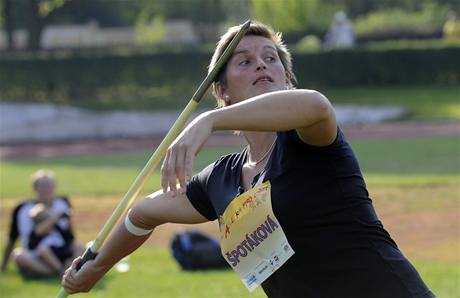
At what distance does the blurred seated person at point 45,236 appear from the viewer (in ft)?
40.7

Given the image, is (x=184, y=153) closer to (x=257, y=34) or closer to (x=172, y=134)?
(x=172, y=134)

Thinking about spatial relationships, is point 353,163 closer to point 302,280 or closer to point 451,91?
point 302,280

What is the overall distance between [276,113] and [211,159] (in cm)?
2335

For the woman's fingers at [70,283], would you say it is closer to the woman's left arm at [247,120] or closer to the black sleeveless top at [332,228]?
the black sleeveless top at [332,228]

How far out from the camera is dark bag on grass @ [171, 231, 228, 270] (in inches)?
496

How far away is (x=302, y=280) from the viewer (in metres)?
4.08

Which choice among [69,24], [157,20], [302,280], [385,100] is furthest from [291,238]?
[69,24]

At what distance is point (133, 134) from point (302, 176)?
3555 cm

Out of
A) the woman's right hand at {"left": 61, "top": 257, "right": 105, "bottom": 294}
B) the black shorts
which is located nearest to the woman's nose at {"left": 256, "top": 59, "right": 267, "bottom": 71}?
the woman's right hand at {"left": 61, "top": 257, "right": 105, "bottom": 294}

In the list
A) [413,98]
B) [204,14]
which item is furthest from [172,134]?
[204,14]

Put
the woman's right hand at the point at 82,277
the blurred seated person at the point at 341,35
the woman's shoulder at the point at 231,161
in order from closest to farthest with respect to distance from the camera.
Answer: the woman's shoulder at the point at 231,161
the woman's right hand at the point at 82,277
the blurred seated person at the point at 341,35

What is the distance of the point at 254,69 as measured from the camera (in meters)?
4.24

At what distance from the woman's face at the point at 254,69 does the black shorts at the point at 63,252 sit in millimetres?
8583

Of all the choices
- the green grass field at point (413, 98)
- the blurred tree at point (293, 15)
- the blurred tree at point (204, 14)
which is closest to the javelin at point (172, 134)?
the green grass field at point (413, 98)
